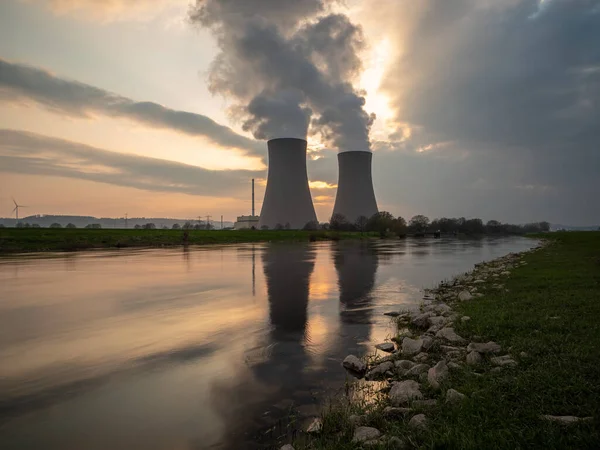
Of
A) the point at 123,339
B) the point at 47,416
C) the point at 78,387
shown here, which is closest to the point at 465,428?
the point at 47,416

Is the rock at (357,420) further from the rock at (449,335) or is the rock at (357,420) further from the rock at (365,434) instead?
the rock at (449,335)

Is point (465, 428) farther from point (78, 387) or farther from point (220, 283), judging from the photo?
point (220, 283)

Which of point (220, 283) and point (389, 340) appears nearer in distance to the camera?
point (389, 340)

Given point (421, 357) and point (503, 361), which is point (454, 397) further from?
point (421, 357)

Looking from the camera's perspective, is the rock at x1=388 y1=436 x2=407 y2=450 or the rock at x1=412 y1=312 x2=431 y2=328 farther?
the rock at x1=412 y1=312 x2=431 y2=328

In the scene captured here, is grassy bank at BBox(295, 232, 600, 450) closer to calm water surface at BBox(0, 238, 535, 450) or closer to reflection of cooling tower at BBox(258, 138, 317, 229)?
calm water surface at BBox(0, 238, 535, 450)

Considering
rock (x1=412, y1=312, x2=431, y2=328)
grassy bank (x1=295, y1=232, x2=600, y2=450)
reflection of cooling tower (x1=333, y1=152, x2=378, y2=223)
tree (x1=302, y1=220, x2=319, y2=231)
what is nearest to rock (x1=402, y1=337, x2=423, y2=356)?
grassy bank (x1=295, y1=232, x2=600, y2=450)
